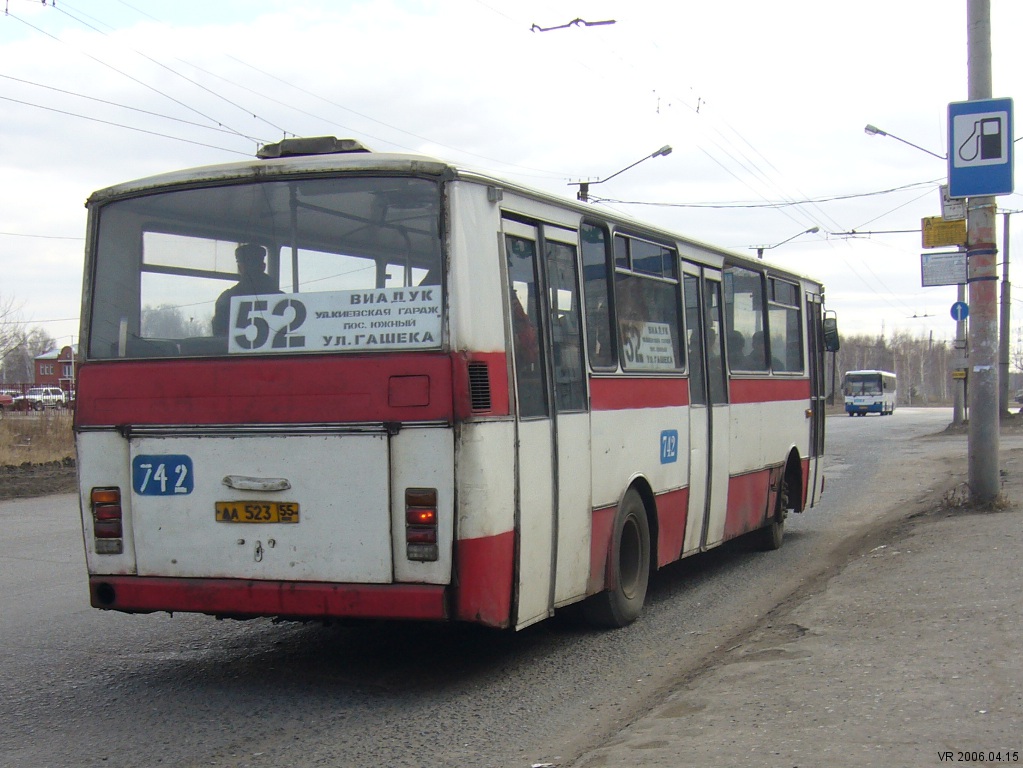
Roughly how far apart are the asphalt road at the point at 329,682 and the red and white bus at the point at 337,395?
1.54ft

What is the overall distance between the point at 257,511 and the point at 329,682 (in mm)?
1077

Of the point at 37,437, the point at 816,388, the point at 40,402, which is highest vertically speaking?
the point at 40,402

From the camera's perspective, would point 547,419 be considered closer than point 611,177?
Yes

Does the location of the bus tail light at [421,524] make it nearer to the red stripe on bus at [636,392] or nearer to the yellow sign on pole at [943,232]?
the red stripe on bus at [636,392]

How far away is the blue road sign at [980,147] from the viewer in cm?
1163

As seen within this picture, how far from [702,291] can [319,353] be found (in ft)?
14.9

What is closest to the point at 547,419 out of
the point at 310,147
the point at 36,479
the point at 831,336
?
the point at 310,147

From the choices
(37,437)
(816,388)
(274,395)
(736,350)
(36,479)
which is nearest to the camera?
(274,395)

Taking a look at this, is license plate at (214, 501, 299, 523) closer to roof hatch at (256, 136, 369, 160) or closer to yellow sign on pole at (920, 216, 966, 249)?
roof hatch at (256, 136, 369, 160)

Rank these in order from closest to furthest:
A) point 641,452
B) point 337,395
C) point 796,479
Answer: point 337,395 → point 641,452 → point 796,479

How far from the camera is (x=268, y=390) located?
621 centimetres

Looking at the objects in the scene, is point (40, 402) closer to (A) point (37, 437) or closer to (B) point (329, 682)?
(A) point (37, 437)

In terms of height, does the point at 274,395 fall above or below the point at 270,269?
below

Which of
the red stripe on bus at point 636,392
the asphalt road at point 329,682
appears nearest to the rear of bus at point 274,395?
the asphalt road at point 329,682
